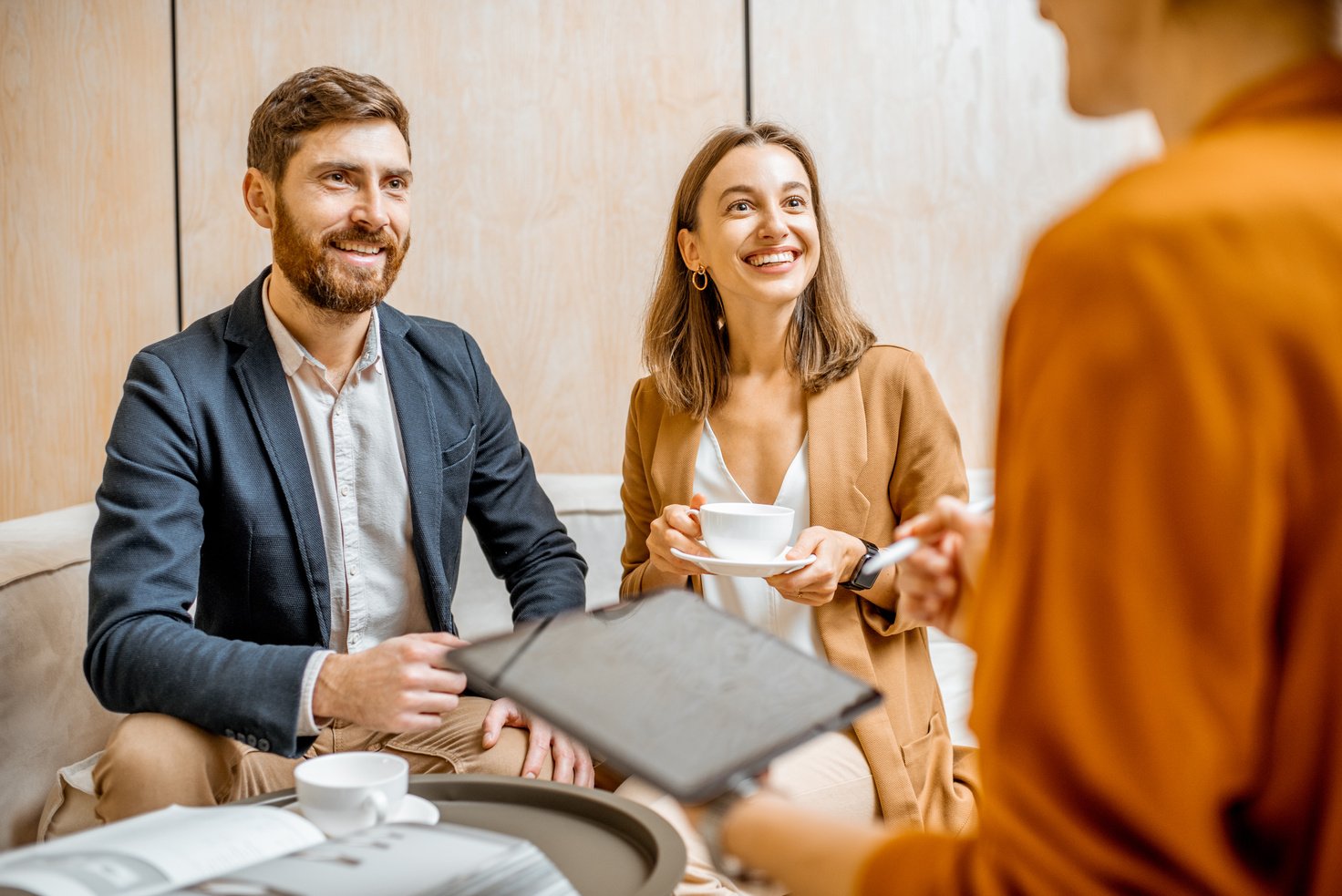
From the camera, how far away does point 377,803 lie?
101cm

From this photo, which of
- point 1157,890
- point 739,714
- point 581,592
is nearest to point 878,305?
point 581,592

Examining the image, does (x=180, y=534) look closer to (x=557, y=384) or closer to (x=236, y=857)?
(x=236, y=857)

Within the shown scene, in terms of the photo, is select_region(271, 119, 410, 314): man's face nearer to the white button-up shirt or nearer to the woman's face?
the white button-up shirt

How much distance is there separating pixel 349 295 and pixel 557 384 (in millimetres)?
892

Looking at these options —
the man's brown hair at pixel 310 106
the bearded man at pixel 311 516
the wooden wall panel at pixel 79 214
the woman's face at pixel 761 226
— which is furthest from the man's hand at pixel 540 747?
the wooden wall panel at pixel 79 214

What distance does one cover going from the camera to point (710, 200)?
202 centimetres

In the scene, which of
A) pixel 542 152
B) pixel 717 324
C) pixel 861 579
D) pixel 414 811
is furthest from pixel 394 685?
pixel 542 152

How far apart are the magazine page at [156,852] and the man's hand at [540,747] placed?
0.68m

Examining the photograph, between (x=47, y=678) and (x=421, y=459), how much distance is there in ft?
2.36

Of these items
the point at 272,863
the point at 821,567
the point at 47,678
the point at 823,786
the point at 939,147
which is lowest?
the point at 823,786

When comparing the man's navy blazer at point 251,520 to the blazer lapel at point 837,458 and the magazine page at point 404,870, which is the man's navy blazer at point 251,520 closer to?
the blazer lapel at point 837,458

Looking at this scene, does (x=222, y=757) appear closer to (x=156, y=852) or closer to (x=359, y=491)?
(x=359, y=491)

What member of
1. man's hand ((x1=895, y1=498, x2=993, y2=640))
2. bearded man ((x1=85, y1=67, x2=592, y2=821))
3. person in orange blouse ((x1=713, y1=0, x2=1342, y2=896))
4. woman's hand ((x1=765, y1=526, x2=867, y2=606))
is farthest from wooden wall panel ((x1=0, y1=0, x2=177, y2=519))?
person in orange blouse ((x1=713, y1=0, x2=1342, y2=896))

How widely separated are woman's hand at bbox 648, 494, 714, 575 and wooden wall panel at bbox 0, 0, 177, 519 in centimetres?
156
